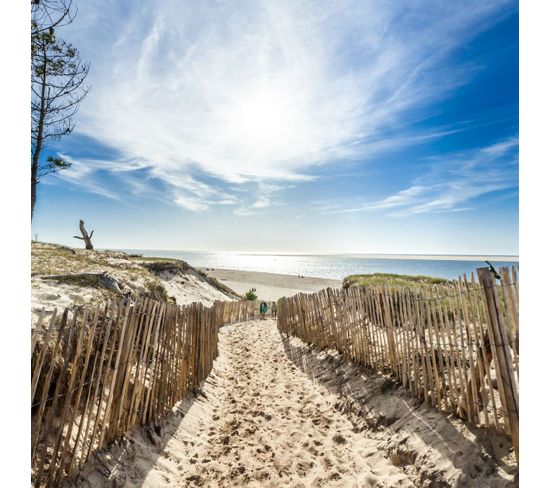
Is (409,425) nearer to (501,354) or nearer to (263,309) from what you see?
→ (501,354)

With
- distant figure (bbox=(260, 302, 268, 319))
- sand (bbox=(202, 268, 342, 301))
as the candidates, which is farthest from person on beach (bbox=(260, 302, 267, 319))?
sand (bbox=(202, 268, 342, 301))

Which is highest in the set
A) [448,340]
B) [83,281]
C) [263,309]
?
[83,281]

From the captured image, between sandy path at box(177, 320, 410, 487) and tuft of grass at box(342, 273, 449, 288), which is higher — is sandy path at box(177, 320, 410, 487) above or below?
below

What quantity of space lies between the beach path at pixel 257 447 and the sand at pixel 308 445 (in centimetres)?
1

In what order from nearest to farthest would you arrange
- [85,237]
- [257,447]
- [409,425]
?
[409,425] < [257,447] < [85,237]

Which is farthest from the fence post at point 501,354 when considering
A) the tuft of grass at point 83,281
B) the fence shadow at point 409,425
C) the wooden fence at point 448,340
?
the tuft of grass at point 83,281

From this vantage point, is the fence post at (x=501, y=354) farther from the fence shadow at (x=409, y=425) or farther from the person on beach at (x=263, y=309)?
the person on beach at (x=263, y=309)

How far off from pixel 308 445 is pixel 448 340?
2.13m

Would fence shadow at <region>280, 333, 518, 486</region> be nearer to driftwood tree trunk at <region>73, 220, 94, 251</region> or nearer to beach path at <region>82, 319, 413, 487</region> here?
beach path at <region>82, 319, 413, 487</region>

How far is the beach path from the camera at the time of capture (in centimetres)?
328

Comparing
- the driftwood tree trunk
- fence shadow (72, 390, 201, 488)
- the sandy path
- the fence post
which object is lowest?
the sandy path

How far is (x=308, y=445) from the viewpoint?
3969 millimetres

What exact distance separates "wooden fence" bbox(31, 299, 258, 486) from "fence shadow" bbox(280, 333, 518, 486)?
8.58ft

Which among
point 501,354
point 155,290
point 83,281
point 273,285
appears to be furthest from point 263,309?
point 273,285
